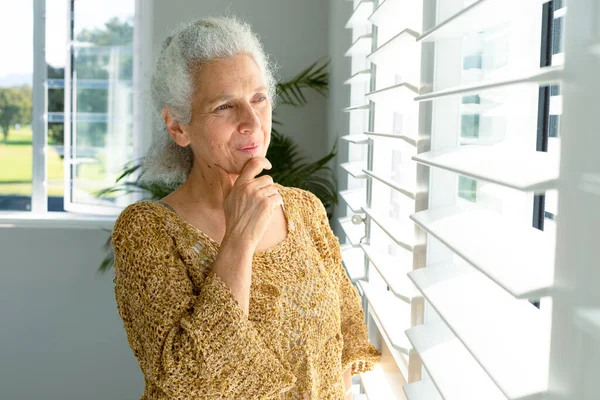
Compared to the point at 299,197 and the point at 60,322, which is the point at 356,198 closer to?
the point at 299,197

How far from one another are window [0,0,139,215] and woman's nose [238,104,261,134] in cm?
277

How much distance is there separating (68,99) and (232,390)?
316cm

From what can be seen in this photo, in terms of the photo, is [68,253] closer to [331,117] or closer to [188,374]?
[331,117]

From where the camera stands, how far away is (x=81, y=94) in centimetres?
407

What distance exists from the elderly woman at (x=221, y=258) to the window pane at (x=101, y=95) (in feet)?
8.25

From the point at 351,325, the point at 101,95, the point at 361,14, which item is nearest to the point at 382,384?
the point at 351,325

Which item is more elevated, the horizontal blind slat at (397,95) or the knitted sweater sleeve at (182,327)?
the horizontal blind slat at (397,95)

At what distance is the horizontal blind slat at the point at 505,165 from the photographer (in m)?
0.61

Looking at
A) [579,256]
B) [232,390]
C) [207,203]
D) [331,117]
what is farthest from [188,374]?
[331,117]

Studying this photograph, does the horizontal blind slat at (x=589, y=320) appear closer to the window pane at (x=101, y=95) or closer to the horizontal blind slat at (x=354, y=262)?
the horizontal blind slat at (x=354, y=262)

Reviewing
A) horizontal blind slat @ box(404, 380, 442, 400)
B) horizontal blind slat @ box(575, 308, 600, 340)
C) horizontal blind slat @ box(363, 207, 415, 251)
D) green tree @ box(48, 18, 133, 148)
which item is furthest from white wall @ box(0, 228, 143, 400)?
horizontal blind slat @ box(575, 308, 600, 340)

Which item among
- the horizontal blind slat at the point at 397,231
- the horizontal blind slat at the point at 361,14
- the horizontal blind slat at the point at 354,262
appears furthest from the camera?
the horizontal blind slat at the point at 354,262

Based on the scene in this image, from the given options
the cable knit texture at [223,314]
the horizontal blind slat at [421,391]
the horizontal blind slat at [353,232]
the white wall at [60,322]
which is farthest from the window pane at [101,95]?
the horizontal blind slat at [421,391]

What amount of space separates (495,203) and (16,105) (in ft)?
12.2
